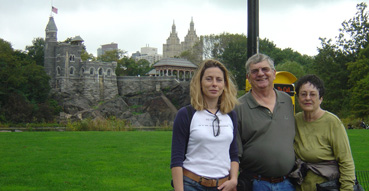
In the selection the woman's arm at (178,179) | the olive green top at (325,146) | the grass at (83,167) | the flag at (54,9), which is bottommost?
the grass at (83,167)

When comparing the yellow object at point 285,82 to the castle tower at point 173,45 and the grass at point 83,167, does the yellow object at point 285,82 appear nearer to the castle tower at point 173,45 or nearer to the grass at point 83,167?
the grass at point 83,167

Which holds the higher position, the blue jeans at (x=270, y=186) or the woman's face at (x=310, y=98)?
the woman's face at (x=310, y=98)

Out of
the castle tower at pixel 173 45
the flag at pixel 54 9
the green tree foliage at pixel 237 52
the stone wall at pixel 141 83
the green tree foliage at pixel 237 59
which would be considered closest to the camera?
the green tree foliage at pixel 237 59

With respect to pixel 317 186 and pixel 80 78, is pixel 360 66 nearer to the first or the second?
pixel 317 186

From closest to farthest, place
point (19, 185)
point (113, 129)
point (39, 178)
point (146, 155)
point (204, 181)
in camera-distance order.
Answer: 1. point (204, 181)
2. point (19, 185)
3. point (39, 178)
4. point (146, 155)
5. point (113, 129)

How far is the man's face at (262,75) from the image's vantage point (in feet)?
11.9

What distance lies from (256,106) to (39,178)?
6.05 metres

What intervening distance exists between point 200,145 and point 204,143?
0.04 metres

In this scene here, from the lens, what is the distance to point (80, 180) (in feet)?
26.0

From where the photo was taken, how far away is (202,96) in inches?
130

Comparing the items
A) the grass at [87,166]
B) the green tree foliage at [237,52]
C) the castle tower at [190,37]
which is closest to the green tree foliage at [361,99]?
the grass at [87,166]

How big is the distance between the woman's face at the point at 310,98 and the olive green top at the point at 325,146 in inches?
5.0

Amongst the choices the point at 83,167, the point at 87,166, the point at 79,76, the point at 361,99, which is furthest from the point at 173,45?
the point at 83,167

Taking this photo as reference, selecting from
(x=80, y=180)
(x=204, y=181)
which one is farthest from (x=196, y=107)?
(x=80, y=180)
